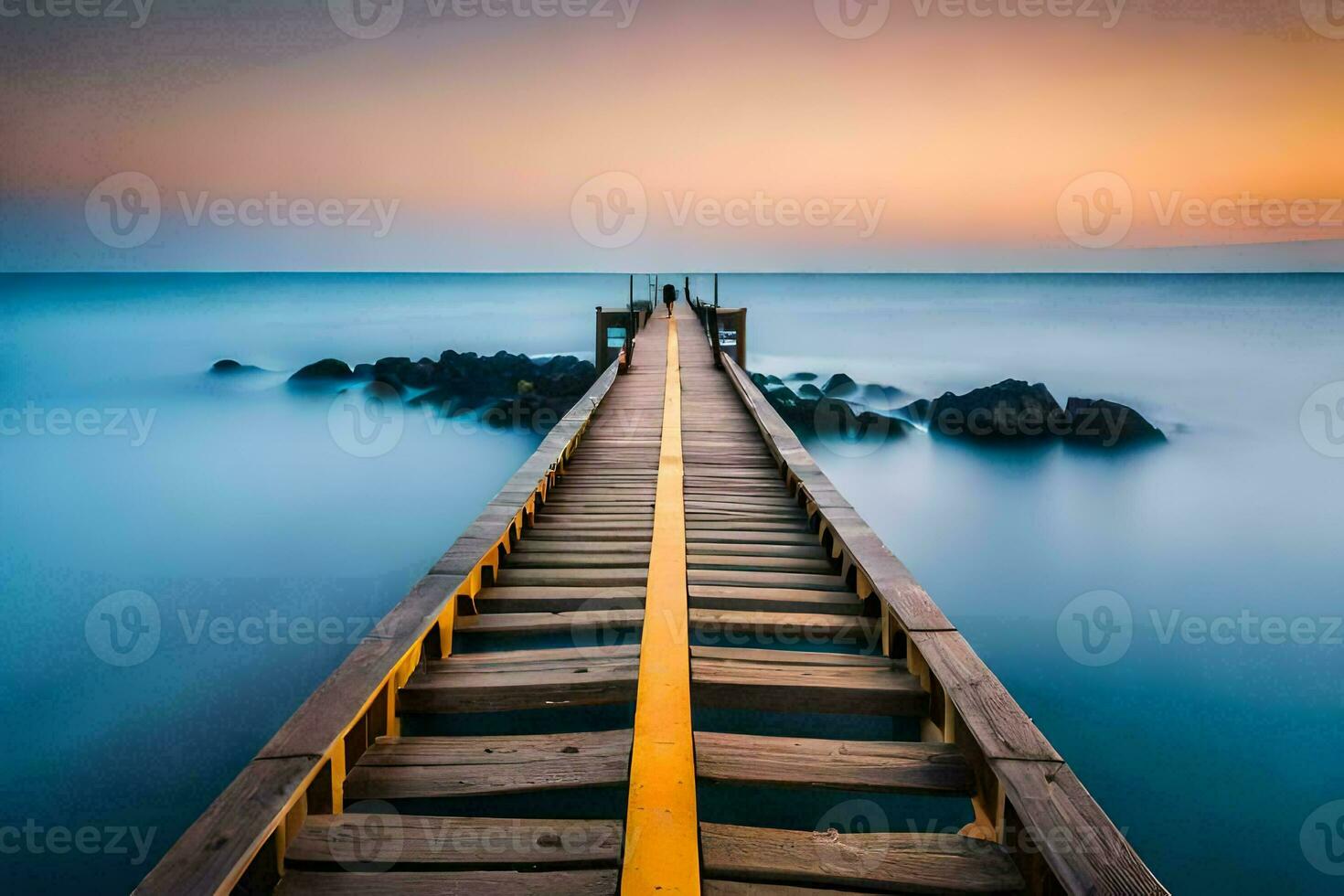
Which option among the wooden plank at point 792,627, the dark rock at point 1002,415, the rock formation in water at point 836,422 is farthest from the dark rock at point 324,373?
the wooden plank at point 792,627

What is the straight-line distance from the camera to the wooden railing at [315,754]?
1.65 m

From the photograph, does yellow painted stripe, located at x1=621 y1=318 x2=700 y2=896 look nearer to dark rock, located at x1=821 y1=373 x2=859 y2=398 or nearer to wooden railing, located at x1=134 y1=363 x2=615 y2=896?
wooden railing, located at x1=134 y1=363 x2=615 y2=896

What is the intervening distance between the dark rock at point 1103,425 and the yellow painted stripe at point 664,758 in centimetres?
1508

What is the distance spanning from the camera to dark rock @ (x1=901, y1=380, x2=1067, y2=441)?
16.6 meters

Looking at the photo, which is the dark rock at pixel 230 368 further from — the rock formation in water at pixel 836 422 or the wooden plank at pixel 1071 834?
the wooden plank at pixel 1071 834

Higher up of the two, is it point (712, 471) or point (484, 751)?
point (712, 471)

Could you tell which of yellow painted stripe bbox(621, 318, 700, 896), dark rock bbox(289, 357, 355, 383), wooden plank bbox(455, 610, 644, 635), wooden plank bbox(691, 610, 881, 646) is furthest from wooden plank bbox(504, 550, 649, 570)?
dark rock bbox(289, 357, 355, 383)

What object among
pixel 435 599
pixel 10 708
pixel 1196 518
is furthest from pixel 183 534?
pixel 1196 518

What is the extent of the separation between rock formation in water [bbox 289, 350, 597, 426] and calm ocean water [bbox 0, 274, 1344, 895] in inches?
54.3

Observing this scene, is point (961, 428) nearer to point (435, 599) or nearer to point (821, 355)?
point (435, 599)

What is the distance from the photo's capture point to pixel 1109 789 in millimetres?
5781

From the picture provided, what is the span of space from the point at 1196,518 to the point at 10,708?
1664 centimetres

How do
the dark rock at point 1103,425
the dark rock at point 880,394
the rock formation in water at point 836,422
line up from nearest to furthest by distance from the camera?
the dark rock at point 1103,425 < the rock formation in water at point 836,422 < the dark rock at point 880,394

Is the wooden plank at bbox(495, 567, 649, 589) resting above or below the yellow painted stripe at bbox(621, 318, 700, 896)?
above
